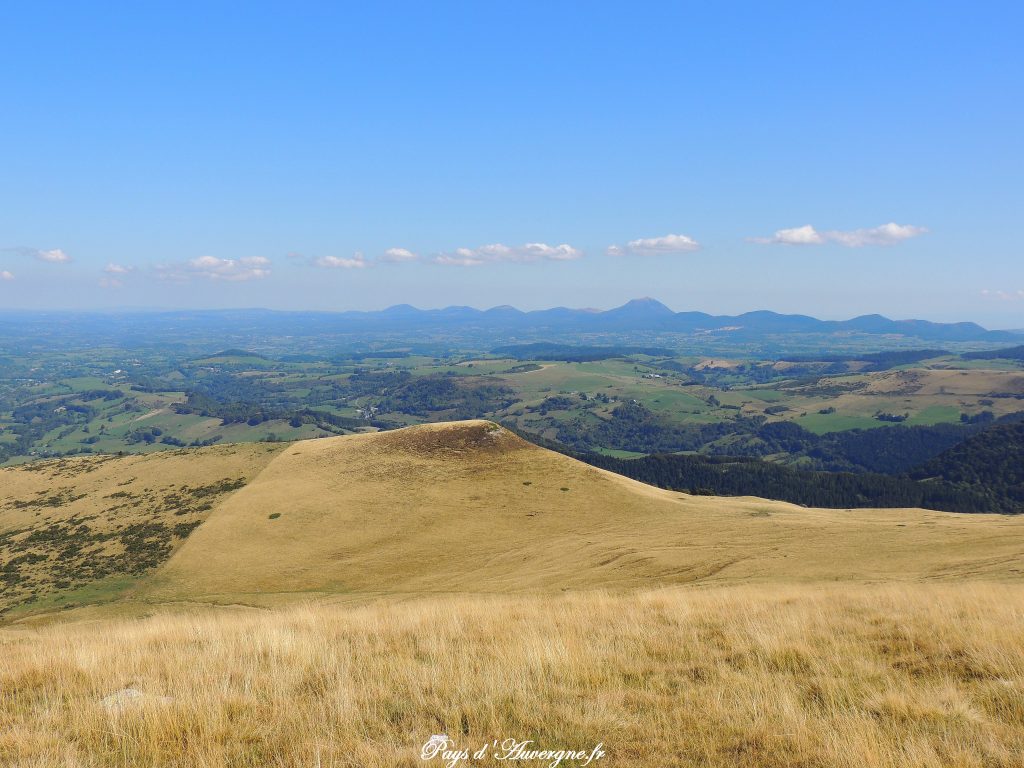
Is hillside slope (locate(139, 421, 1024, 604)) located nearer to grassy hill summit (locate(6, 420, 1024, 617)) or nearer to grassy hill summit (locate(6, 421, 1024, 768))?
grassy hill summit (locate(6, 420, 1024, 617))

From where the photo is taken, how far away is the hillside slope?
2972cm

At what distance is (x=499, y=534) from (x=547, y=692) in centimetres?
4138

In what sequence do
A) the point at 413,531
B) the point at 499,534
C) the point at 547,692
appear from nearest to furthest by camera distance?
the point at 547,692 → the point at 499,534 → the point at 413,531

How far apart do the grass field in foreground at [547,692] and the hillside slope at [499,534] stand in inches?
664

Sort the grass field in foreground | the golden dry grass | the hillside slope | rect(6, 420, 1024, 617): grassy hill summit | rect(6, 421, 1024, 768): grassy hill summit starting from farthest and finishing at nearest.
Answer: the golden dry grass
rect(6, 420, 1024, 617): grassy hill summit
the hillside slope
rect(6, 421, 1024, 768): grassy hill summit
the grass field in foreground

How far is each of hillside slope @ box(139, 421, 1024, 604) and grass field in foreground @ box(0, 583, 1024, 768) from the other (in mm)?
16863

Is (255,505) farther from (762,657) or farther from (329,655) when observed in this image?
(762,657)

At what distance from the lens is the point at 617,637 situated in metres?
11.2

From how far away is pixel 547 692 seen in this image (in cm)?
795

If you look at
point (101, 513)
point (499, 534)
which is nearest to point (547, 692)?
point (499, 534)

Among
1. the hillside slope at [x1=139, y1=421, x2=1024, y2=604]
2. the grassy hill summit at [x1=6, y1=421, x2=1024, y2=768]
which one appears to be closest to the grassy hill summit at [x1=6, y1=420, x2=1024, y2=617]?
the hillside slope at [x1=139, y1=421, x2=1024, y2=604]

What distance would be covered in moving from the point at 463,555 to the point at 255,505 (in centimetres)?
2700

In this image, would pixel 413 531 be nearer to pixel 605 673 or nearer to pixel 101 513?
pixel 101 513

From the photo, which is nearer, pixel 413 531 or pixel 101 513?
pixel 413 531
